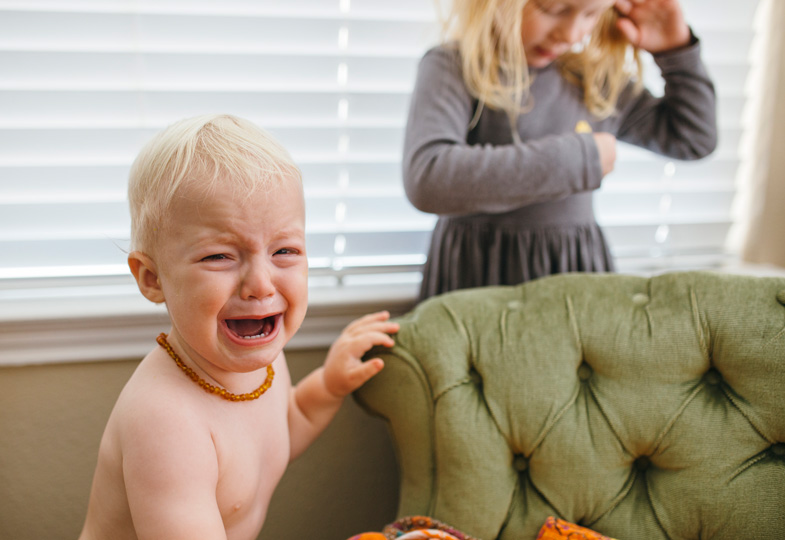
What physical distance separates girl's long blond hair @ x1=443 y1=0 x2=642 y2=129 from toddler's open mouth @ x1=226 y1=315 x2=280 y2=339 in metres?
0.54

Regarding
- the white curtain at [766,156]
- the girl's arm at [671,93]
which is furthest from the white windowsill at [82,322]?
the white curtain at [766,156]

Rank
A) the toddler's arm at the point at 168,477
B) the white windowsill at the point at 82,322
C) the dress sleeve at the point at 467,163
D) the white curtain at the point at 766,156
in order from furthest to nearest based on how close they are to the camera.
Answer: the white curtain at the point at 766,156, the white windowsill at the point at 82,322, the dress sleeve at the point at 467,163, the toddler's arm at the point at 168,477

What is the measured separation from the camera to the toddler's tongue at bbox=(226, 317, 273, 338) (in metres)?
0.73

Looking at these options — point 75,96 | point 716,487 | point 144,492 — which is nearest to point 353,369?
point 144,492

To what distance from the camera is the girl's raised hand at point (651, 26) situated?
1082 mm

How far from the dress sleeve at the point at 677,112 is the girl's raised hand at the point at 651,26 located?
0.02 metres

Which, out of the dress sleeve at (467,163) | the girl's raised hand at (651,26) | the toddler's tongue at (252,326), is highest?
the girl's raised hand at (651,26)

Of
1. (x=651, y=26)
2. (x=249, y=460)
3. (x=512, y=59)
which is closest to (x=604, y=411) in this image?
(x=249, y=460)

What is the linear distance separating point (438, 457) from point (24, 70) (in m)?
0.93

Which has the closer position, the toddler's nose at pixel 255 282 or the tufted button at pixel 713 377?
the toddler's nose at pixel 255 282

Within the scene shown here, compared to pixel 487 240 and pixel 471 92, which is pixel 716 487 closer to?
pixel 487 240

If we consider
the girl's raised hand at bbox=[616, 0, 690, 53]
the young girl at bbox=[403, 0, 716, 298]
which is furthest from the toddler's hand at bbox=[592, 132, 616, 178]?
the girl's raised hand at bbox=[616, 0, 690, 53]

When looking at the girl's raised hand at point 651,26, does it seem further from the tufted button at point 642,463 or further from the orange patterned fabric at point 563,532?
the orange patterned fabric at point 563,532

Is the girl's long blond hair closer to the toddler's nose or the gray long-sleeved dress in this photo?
the gray long-sleeved dress
